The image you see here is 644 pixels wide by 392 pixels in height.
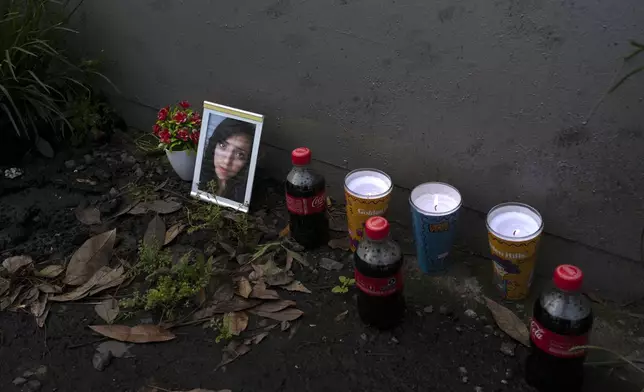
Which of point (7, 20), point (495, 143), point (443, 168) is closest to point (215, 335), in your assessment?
point (443, 168)

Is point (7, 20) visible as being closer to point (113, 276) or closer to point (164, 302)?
point (113, 276)

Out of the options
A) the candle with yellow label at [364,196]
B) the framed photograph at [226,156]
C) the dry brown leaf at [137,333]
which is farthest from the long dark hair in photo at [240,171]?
the dry brown leaf at [137,333]

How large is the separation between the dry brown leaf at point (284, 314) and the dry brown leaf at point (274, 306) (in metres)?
0.02

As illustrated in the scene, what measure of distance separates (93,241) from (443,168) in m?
1.71

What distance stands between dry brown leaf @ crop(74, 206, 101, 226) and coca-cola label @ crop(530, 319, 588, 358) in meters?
2.24

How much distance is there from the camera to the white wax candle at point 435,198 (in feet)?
8.41

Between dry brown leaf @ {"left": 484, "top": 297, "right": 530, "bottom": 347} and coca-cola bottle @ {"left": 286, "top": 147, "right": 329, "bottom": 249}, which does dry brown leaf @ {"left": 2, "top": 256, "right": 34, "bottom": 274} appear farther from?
dry brown leaf @ {"left": 484, "top": 297, "right": 530, "bottom": 347}

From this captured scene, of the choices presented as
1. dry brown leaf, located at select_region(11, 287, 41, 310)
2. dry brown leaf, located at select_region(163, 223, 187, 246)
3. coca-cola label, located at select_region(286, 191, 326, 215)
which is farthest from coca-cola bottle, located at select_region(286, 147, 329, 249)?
dry brown leaf, located at select_region(11, 287, 41, 310)

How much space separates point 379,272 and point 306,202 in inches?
24.0

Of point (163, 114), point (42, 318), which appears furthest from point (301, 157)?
point (42, 318)

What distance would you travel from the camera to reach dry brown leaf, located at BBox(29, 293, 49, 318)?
2.66 meters

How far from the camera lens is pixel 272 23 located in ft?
9.36

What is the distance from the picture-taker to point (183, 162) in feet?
11.0

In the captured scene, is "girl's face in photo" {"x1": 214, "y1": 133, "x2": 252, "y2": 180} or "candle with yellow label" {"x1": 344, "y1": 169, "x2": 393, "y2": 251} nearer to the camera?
"candle with yellow label" {"x1": 344, "y1": 169, "x2": 393, "y2": 251}
